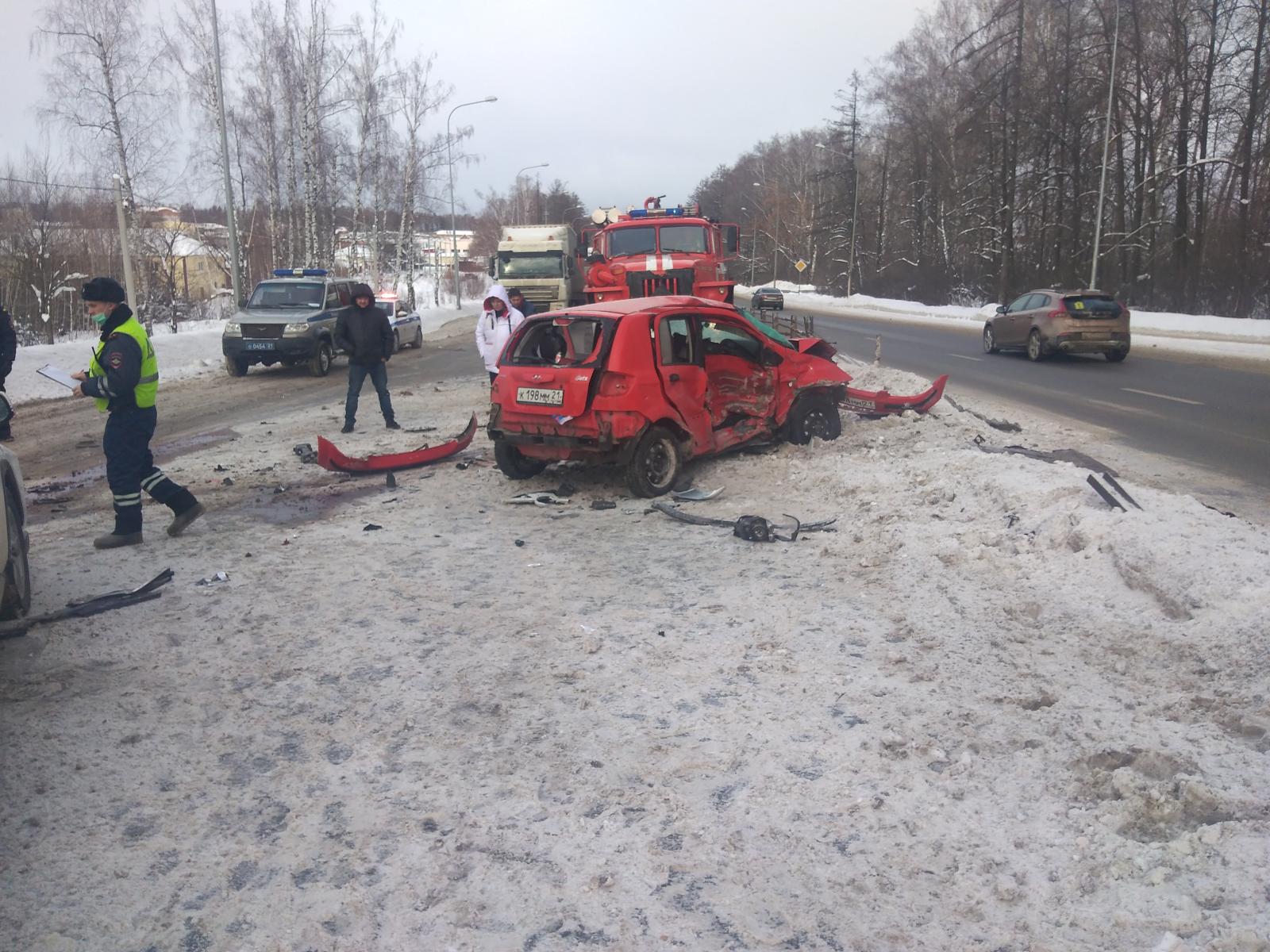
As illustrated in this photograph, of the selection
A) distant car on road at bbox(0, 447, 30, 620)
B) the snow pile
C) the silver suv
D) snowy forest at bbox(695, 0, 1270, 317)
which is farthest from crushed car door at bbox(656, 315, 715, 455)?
snowy forest at bbox(695, 0, 1270, 317)

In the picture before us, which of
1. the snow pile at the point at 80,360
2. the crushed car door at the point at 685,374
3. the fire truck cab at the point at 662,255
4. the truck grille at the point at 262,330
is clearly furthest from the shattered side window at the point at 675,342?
the truck grille at the point at 262,330

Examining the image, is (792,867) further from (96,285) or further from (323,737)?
(96,285)

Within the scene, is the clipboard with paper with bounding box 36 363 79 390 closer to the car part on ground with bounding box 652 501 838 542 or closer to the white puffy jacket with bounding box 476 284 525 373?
the car part on ground with bounding box 652 501 838 542

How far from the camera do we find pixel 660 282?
1486cm

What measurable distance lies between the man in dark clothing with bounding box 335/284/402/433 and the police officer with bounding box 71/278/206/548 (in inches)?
174

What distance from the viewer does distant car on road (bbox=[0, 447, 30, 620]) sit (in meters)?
5.09

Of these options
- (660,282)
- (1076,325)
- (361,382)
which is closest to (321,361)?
(660,282)

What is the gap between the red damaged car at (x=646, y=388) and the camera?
8.06m

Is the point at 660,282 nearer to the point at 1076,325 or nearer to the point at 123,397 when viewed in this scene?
the point at 123,397

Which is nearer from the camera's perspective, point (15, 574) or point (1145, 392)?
point (15, 574)

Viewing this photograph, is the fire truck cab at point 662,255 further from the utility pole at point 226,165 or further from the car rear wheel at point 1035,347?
the utility pole at point 226,165

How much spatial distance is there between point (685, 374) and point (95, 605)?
16.5ft

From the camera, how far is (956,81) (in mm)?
47688

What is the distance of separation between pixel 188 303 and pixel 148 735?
47.2 metres
